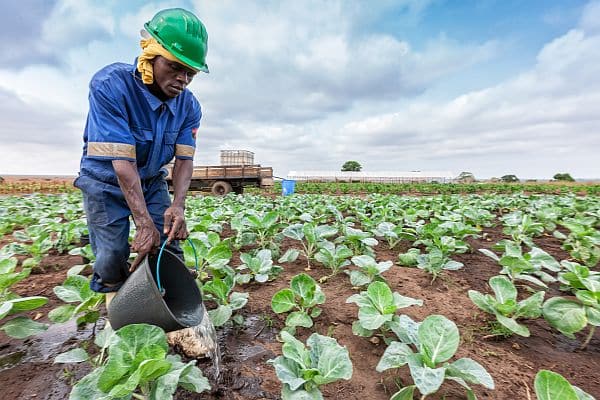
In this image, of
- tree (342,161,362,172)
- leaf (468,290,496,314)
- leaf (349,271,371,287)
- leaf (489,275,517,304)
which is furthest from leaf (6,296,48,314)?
tree (342,161,362,172)

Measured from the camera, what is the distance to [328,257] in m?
2.58

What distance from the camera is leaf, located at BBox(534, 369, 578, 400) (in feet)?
3.12

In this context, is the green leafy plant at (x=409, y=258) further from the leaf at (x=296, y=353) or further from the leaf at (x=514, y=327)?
the leaf at (x=296, y=353)

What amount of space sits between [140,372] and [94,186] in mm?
1351

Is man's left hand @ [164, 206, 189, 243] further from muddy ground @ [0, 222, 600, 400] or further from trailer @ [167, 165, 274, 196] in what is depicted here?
trailer @ [167, 165, 274, 196]

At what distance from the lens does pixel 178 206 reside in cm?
185

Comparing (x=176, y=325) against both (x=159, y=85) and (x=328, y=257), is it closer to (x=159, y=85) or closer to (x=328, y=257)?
(x=159, y=85)

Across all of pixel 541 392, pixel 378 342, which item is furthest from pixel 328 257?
pixel 541 392

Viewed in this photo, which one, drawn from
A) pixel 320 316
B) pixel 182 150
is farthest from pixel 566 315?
pixel 182 150

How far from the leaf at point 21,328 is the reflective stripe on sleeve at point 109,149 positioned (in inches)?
36.3

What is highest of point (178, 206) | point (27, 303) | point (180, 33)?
point (180, 33)

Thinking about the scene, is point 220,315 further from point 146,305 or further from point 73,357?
point 73,357

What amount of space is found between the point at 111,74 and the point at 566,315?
2.79 metres

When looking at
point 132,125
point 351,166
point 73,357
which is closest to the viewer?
point 73,357
